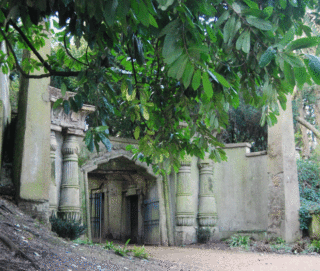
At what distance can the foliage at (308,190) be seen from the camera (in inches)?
357

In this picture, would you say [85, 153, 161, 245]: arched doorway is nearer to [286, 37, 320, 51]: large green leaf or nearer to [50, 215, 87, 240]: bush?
[50, 215, 87, 240]: bush

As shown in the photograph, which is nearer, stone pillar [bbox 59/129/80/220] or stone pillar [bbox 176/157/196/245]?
stone pillar [bbox 59/129/80/220]

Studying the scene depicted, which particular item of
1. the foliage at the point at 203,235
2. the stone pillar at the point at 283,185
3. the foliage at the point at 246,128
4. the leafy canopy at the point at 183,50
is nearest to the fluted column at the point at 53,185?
the foliage at the point at 203,235

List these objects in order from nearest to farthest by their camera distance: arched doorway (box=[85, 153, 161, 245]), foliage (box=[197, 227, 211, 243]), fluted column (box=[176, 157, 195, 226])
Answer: foliage (box=[197, 227, 211, 243]) → fluted column (box=[176, 157, 195, 226]) → arched doorway (box=[85, 153, 161, 245])

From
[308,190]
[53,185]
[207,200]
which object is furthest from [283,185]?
[53,185]

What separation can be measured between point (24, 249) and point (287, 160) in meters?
7.77

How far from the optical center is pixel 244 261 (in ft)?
22.5

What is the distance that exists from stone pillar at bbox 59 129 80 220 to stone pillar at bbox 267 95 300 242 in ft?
17.0

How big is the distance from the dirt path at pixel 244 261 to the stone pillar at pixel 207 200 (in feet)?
6.79

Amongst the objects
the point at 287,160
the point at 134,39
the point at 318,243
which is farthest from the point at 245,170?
the point at 134,39

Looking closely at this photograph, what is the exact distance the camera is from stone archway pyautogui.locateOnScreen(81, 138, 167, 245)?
31.2ft

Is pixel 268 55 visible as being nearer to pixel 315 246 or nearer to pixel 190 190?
pixel 315 246

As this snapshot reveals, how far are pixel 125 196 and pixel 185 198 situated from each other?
3.62 m

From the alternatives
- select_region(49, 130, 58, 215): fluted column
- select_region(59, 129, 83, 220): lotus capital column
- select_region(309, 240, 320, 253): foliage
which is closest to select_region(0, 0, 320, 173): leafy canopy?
select_region(49, 130, 58, 215): fluted column
